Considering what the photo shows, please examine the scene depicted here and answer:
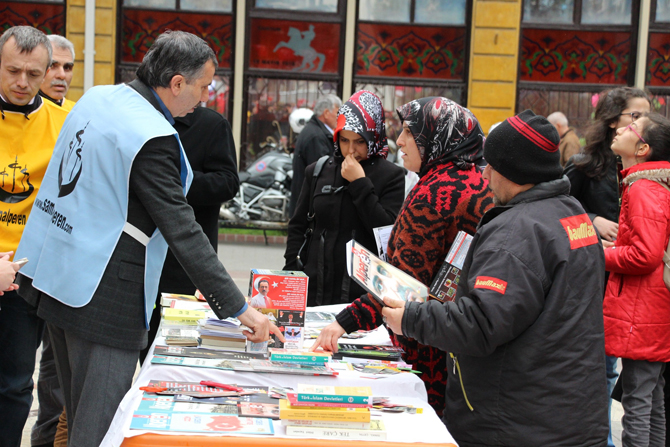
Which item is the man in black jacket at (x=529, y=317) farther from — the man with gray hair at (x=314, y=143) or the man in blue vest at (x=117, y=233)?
the man with gray hair at (x=314, y=143)

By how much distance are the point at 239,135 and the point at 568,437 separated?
9.61 meters

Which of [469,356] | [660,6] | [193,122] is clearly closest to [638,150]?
[469,356]

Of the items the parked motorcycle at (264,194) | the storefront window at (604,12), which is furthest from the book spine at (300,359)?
the storefront window at (604,12)

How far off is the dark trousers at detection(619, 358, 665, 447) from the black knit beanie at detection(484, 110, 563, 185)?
1.77m

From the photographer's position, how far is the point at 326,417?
76.3 inches

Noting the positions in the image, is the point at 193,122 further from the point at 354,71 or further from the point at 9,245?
the point at 354,71

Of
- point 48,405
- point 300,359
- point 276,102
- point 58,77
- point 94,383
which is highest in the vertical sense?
point 276,102

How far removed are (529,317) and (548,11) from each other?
33.5ft

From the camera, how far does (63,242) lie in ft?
7.75

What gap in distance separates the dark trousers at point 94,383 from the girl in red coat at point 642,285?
227 cm

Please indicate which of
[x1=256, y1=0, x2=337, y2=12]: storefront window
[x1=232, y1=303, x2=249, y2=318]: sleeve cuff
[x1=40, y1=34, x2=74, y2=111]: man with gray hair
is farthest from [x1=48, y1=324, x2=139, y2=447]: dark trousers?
[x1=256, y1=0, x2=337, y2=12]: storefront window

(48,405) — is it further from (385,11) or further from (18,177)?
(385,11)

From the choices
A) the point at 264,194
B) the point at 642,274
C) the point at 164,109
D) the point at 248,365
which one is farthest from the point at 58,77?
the point at 264,194

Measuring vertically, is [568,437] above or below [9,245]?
below
